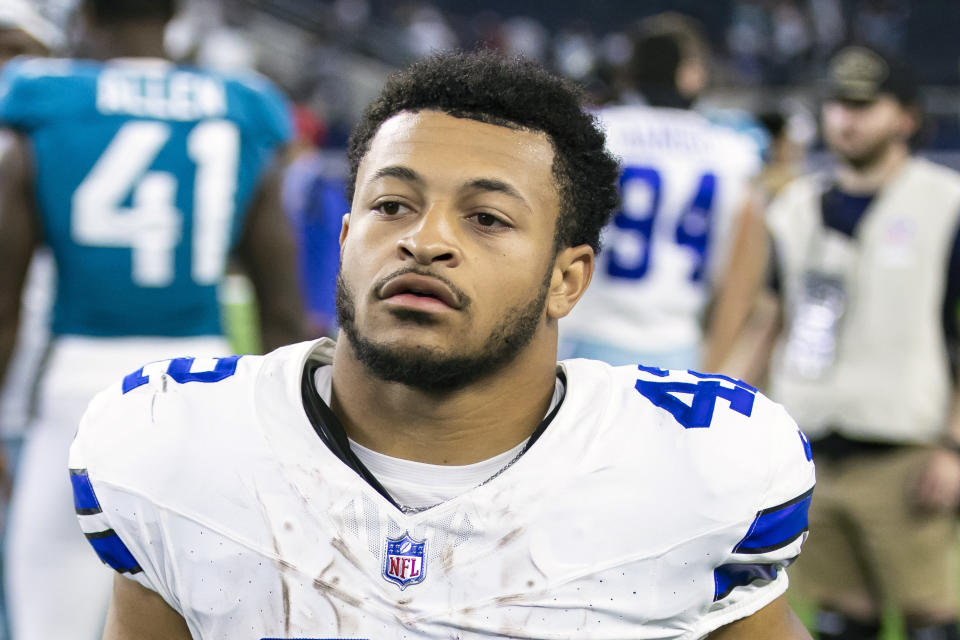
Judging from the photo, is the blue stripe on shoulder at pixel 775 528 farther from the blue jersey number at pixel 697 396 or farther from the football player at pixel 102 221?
the football player at pixel 102 221

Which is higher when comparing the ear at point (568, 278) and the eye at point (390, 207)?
the eye at point (390, 207)

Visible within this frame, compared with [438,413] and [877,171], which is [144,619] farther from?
[877,171]

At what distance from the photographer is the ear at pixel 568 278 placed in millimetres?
1698

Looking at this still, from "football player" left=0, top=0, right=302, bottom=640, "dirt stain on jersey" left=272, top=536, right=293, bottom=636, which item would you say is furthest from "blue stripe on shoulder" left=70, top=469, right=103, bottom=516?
"football player" left=0, top=0, right=302, bottom=640

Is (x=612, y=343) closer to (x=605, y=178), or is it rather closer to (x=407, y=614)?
(x=605, y=178)

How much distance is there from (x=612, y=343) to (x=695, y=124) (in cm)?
72

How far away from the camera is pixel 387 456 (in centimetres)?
165

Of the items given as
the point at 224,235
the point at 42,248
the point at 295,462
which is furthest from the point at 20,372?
the point at 295,462

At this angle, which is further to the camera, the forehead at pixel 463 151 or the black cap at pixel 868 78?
the black cap at pixel 868 78

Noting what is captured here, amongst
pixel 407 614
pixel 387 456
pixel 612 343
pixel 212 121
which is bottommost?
pixel 612 343

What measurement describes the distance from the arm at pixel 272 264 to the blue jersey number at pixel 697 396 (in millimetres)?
1479

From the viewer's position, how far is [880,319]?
341cm

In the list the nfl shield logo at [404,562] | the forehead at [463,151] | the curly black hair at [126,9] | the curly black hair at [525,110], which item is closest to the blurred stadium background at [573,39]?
the curly black hair at [126,9]

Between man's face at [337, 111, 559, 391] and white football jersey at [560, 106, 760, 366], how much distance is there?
2089 millimetres
